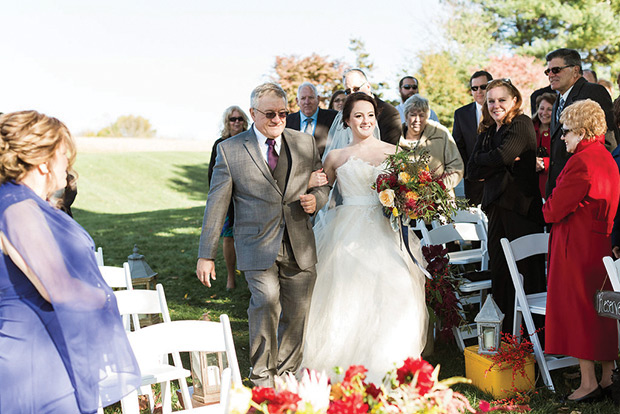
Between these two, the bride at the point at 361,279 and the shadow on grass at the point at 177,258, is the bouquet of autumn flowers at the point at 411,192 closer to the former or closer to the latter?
the bride at the point at 361,279

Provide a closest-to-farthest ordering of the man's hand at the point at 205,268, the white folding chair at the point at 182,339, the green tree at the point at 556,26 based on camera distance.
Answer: the white folding chair at the point at 182,339 → the man's hand at the point at 205,268 → the green tree at the point at 556,26

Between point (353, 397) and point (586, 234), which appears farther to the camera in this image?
point (586, 234)

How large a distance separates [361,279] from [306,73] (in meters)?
11.1

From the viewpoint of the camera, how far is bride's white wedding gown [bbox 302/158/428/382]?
5094 millimetres

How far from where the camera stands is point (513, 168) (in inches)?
227

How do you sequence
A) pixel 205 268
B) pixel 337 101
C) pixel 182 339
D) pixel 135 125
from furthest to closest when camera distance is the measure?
1. pixel 135 125
2. pixel 337 101
3. pixel 205 268
4. pixel 182 339

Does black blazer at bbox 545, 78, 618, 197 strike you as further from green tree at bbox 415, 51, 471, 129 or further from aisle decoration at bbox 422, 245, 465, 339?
green tree at bbox 415, 51, 471, 129

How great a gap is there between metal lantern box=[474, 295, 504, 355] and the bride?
0.47 meters

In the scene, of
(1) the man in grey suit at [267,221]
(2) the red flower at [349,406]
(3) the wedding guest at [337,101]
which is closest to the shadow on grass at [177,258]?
(1) the man in grey suit at [267,221]

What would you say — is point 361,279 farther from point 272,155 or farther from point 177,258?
point 177,258

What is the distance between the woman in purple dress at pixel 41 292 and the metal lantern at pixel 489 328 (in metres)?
3.39

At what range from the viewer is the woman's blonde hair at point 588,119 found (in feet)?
15.0

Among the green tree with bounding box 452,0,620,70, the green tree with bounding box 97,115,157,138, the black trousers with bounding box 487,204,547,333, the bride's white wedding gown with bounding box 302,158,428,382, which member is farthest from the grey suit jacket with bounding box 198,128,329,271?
the green tree with bounding box 97,115,157,138

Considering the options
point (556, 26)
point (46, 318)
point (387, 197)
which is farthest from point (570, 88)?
point (556, 26)
